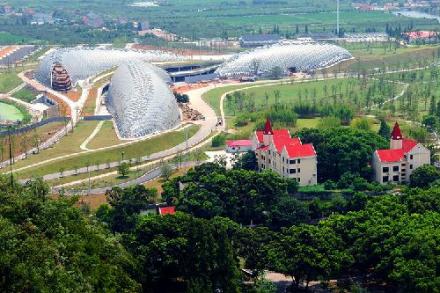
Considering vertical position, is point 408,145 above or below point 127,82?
below

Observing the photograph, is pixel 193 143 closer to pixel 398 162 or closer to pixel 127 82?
pixel 127 82

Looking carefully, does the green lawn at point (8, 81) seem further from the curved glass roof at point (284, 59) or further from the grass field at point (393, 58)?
the grass field at point (393, 58)

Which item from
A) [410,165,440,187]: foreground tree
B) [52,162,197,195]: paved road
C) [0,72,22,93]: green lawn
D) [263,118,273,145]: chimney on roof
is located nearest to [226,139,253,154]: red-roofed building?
[52,162,197,195]: paved road

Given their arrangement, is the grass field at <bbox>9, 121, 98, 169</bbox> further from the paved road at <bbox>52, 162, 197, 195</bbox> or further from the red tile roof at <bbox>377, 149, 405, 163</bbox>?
the red tile roof at <bbox>377, 149, 405, 163</bbox>

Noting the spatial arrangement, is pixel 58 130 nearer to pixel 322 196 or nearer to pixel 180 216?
pixel 322 196

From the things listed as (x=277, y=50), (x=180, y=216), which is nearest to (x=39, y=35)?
(x=277, y=50)

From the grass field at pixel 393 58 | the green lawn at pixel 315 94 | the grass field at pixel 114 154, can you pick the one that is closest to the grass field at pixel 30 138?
the grass field at pixel 114 154

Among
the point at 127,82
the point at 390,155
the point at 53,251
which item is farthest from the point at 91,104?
the point at 53,251
